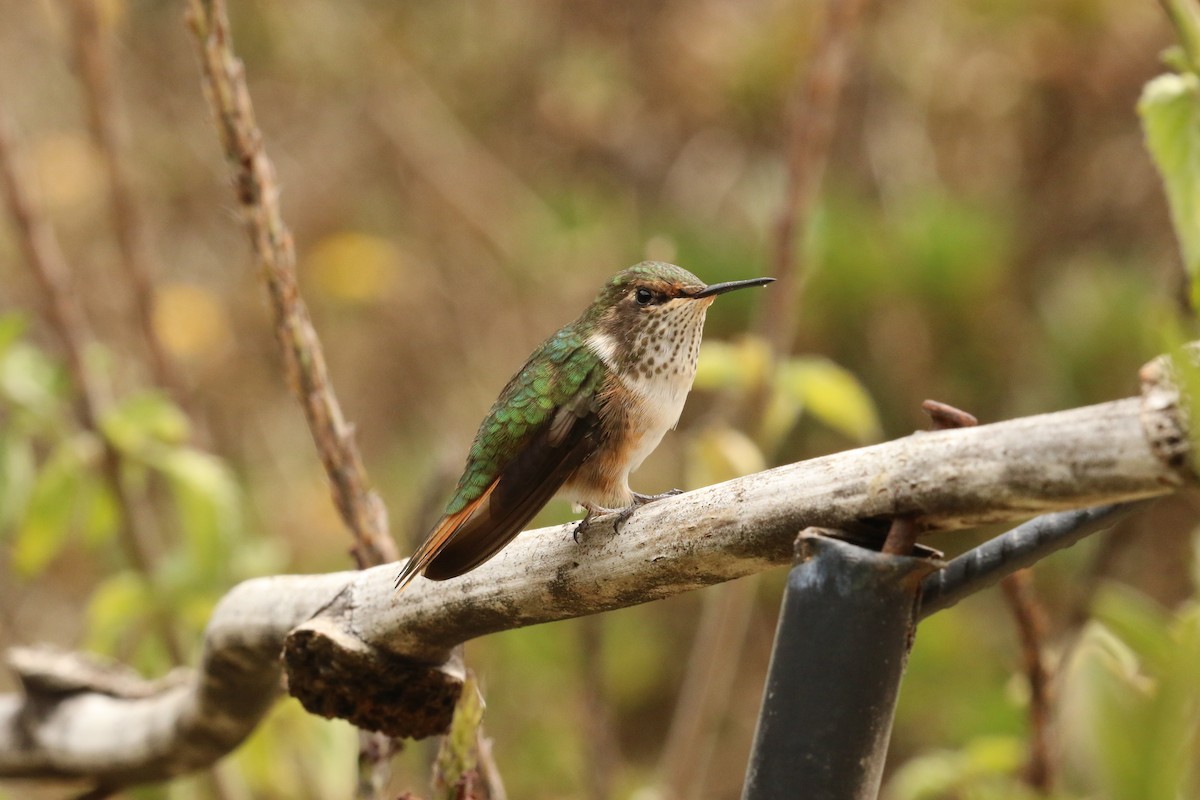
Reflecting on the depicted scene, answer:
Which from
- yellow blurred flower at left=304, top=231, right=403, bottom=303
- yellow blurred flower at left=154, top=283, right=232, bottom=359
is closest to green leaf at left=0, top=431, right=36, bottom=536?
yellow blurred flower at left=154, top=283, right=232, bottom=359

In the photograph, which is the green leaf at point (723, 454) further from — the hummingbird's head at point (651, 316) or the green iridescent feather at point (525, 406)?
the green iridescent feather at point (525, 406)

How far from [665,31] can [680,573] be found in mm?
6462

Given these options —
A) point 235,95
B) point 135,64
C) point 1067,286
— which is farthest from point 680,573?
point 135,64

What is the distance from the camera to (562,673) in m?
6.00

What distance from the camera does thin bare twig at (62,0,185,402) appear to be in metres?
3.26

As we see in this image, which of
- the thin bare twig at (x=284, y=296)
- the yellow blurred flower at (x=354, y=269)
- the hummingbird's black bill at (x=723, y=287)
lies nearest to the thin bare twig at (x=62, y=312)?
the thin bare twig at (x=284, y=296)

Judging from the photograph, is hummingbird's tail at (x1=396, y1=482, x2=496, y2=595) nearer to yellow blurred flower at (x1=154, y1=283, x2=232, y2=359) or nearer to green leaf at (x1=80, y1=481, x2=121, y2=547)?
green leaf at (x1=80, y1=481, x2=121, y2=547)

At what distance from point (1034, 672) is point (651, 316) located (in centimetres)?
96

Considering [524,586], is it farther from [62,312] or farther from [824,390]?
[62,312]

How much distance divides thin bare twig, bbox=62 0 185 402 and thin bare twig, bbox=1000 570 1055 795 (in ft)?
8.40

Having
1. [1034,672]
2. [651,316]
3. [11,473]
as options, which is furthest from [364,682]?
[11,473]

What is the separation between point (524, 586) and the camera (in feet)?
5.41

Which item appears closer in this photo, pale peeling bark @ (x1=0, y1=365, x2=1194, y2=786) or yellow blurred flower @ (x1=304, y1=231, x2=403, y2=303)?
pale peeling bark @ (x1=0, y1=365, x2=1194, y2=786)

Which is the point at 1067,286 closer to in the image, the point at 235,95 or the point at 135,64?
the point at 235,95
